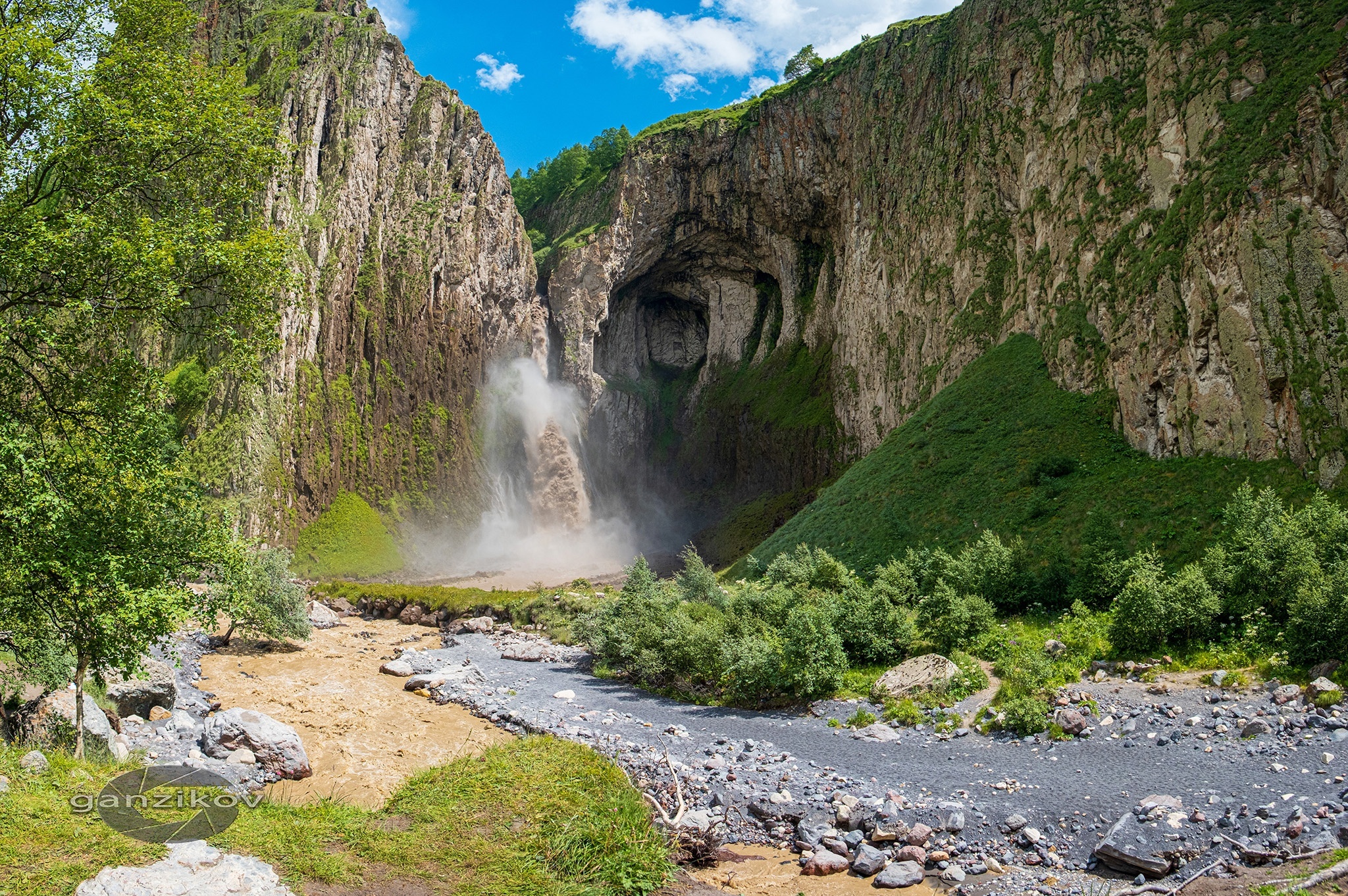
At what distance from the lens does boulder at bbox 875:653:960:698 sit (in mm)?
17156

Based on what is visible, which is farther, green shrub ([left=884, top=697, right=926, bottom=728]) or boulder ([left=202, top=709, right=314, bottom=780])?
green shrub ([left=884, top=697, right=926, bottom=728])

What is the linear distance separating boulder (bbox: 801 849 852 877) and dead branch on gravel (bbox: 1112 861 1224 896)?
333cm

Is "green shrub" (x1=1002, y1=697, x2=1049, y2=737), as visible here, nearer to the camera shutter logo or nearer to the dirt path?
the dirt path

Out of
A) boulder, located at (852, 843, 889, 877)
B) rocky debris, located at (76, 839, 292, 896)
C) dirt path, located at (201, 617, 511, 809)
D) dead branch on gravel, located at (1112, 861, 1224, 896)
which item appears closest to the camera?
rocky debris, located at (76, 839, 292, 896)

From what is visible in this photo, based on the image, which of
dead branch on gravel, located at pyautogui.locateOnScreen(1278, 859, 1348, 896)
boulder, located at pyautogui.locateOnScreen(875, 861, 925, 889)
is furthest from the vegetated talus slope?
dead branch on gravel, located at pyautogui.locateOnScreen(1278, 859, 1348, 896)

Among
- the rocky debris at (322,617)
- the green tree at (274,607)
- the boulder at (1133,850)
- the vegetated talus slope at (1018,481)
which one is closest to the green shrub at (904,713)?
the boulder at (1133,850)

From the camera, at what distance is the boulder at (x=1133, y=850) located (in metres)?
9.19

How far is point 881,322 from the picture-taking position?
57.1m

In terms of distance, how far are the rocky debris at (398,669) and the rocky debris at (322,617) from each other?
11.5 metres

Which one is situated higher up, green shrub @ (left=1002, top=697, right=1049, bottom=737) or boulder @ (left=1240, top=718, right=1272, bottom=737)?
boulder @ (left=1240, top=718, right=1272, bottom=737)

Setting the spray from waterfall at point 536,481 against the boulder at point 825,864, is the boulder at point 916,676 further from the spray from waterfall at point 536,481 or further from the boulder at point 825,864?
the spray from waterfall at point 536,481

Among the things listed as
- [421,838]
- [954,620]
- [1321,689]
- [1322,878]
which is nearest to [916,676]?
[954,620]

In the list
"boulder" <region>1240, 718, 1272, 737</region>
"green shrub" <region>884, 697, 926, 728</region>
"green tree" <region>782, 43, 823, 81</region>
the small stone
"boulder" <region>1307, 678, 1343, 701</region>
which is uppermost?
"green tree" <region>782, 43, 823, 81</region>

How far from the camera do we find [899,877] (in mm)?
9953
